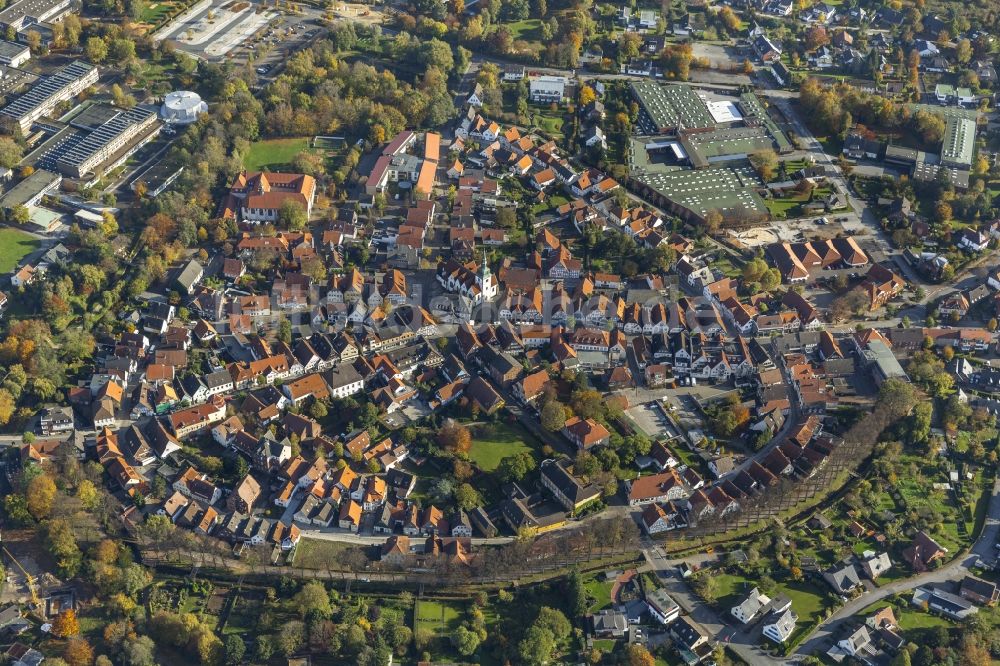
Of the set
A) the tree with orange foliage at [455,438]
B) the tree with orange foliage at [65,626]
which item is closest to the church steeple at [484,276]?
the tree with orange foliage at [455,438]

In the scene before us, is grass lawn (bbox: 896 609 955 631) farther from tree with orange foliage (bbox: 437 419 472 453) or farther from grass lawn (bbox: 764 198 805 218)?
grass lawn (bbox: 764 198 805 218)

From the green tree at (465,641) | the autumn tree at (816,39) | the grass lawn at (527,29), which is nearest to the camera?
the green tree at (465,641)

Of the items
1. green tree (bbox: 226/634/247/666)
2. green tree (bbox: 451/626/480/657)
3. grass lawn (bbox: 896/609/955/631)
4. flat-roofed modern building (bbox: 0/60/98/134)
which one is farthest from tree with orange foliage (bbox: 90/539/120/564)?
flat-roofed modern building (bbox: 0/60/98/134)

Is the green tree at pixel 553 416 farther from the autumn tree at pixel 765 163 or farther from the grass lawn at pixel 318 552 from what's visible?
the autumn tree at pixel 765 163

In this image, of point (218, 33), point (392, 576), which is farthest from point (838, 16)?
point (392, 576)

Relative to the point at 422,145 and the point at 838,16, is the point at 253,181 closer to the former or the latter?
the point at 422,145

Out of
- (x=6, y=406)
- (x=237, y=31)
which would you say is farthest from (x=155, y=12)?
(x=6, y=406)
